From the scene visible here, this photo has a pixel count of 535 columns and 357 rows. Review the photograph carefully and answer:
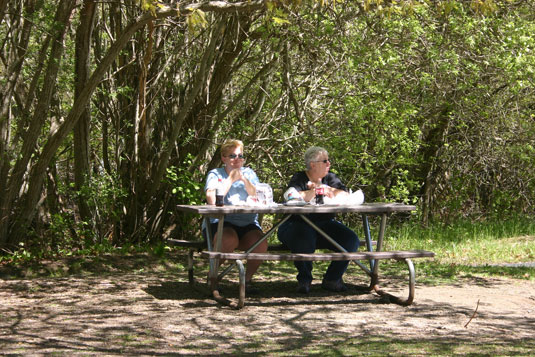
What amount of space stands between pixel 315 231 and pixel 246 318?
1344 mm

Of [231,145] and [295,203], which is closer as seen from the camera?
[295,203]

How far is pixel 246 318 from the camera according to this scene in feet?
18.0

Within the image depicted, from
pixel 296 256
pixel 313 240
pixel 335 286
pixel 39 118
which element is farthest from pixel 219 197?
pixel 39 118

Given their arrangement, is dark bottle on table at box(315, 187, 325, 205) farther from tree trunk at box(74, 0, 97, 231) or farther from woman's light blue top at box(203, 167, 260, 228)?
tree trunk at box(74, 0, 97, 231)

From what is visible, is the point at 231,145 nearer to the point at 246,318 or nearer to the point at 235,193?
the point at 235,193

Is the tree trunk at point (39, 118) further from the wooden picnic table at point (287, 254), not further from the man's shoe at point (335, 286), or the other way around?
the man's shoe at point (335, 286)

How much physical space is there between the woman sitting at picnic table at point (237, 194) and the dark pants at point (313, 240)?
0.24 meters

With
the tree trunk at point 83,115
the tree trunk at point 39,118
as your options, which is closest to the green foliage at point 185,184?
the tree trunk at point 83,115

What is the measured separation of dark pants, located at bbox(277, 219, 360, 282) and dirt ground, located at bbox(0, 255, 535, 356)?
22cm

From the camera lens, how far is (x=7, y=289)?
6750 mm

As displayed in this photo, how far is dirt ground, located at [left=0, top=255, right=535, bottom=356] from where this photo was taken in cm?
458

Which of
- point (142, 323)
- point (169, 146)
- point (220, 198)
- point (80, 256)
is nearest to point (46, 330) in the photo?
point (142, 323)

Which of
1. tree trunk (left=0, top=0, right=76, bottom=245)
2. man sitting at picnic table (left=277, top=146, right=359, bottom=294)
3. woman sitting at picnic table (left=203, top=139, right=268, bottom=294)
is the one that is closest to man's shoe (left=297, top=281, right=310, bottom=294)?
man sitting at picnic table (left=277, top=146, right=359, bottom=294)

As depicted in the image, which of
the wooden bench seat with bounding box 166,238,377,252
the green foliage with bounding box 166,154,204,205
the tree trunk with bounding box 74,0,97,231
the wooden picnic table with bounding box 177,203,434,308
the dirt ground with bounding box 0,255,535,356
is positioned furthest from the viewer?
the green foliage with bounding box 166,154,204,205
